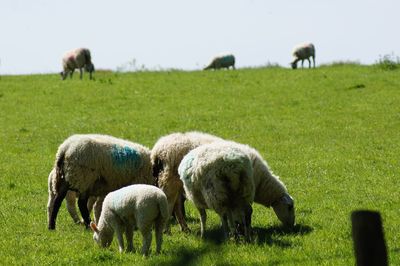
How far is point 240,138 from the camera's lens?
22.3 metres

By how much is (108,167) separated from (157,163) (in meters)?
0.79

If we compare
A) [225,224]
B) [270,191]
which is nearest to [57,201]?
[225,224]

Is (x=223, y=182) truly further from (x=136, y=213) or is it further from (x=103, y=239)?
(x=103, y=239)

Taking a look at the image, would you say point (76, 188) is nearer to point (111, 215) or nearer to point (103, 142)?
point (103, 142)

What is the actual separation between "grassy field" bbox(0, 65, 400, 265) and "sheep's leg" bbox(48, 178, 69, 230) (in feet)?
0.72

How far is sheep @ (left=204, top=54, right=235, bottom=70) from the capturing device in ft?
165

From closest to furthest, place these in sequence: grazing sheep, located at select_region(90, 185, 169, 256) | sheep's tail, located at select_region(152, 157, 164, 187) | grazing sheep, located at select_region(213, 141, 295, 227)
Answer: grazing sheep, located at select_region(90, 185, 169, 256) → grazing sheep, located at select_region(213, 141, 295, 227) → sheep's tail, located at select_region(152, 157, 164, 187)

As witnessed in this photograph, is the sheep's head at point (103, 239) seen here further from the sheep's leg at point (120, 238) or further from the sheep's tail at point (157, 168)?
the sheep's tail at point (157, 168)

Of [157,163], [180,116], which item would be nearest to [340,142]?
[180,116]

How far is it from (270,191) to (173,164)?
5.27 ft

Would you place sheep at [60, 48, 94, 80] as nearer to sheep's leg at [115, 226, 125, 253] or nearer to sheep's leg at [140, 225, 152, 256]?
sheep's leg at [115, 226, 125, 253]

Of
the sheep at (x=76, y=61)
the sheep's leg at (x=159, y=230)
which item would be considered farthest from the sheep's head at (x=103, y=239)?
the sheep at (x=76, y=61)

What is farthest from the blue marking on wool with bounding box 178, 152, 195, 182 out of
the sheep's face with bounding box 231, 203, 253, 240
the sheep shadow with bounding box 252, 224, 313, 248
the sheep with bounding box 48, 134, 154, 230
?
the sheep with bounding box 48, 134, 154, 230

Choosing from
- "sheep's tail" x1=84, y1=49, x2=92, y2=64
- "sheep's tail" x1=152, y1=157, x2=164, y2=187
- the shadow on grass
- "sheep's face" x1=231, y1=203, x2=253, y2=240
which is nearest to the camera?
the shadow on grass
